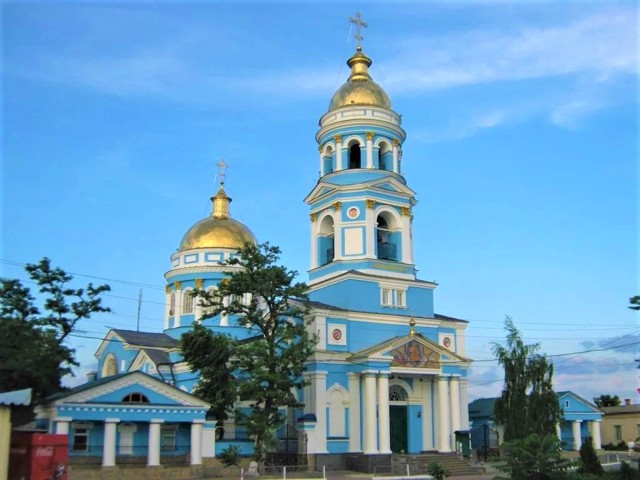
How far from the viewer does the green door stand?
32812mm

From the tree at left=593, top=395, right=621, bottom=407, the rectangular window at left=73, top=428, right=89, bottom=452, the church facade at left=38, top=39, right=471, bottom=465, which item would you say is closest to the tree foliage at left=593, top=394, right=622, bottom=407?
the tree at left=593, top=395, right=621, bottom=407

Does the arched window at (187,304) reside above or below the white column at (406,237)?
below

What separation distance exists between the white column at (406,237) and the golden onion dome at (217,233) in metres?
12.2

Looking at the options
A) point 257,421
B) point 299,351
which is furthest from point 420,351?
point 257,421

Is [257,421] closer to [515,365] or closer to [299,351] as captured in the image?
[299,351]

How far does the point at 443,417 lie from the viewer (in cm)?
3284

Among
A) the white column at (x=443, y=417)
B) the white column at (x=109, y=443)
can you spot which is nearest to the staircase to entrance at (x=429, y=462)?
the white column at (x=443, y=417)

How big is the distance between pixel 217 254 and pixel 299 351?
18.2 m

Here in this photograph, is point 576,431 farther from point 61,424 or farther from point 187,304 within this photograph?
point 61,424

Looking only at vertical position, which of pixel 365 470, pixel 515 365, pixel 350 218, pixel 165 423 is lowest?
pixel 365 470

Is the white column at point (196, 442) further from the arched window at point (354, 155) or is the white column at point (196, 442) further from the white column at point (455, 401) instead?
the arched window at point (354, 155)

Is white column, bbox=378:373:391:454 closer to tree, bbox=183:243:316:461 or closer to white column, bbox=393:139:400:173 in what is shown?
tree, bbox=183:243:316:461

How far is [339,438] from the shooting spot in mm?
31281

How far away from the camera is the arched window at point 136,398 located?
26.3 metres
